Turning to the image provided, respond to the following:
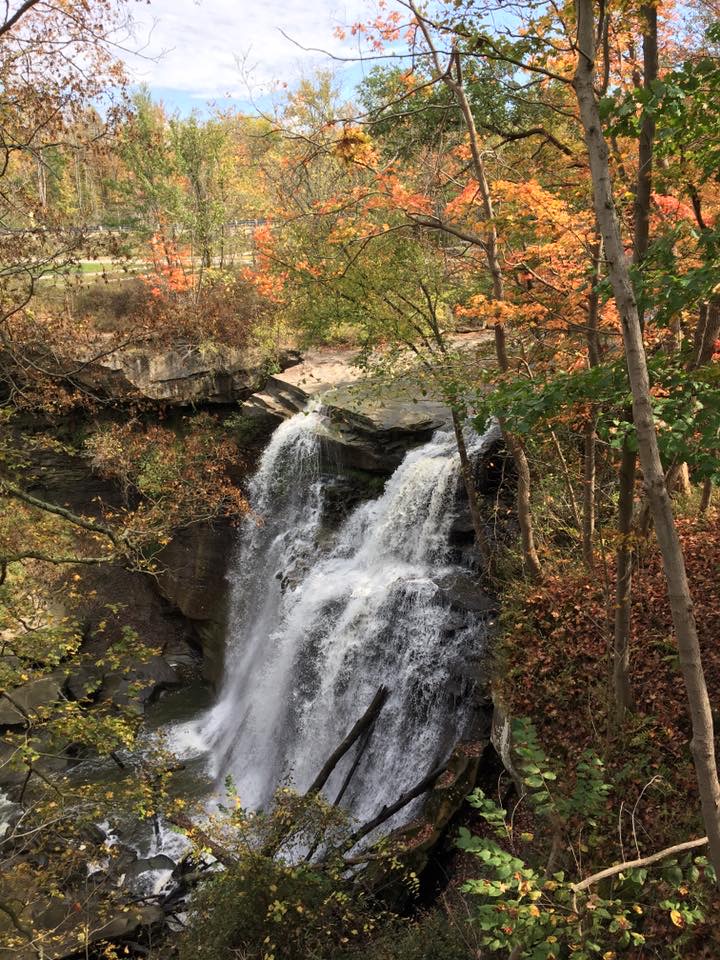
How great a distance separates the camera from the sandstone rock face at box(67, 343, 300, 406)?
16.2m

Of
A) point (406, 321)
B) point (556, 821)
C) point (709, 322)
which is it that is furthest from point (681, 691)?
point (406, 321)

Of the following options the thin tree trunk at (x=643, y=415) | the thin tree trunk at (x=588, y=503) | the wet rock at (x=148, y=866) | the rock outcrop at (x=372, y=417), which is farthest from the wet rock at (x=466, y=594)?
the wet rock at (x=148, y=866)

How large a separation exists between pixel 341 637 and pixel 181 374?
9470mm

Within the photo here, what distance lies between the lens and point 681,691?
6.33 m

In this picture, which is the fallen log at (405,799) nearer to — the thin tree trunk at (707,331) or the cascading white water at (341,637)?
the cascading white water at (341,637)

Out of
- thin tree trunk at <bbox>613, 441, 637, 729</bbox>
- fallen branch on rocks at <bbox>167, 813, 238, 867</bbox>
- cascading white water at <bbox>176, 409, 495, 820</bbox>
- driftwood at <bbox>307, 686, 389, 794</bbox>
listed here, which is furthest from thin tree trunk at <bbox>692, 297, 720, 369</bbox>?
fallen branch on rocks at <bbox>167, 813, 238, 867</bbox>

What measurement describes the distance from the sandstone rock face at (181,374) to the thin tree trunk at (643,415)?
561 inches

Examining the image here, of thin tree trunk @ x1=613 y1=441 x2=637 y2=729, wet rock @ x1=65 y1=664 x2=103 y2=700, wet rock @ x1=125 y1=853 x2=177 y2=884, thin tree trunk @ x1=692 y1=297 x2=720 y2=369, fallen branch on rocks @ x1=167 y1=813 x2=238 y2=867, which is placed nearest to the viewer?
thin tree trunk @ x1=613 y1=441 x2=637 y2=729

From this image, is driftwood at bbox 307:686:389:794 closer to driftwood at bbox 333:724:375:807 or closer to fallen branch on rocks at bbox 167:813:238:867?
driftwood at bbox 333:724:375:807

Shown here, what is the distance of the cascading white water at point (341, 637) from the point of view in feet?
28.7

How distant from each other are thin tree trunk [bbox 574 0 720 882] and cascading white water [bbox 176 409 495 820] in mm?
5297

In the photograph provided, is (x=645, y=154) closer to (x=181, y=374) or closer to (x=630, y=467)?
(x=630, y=467)

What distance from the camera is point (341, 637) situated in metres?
10.3

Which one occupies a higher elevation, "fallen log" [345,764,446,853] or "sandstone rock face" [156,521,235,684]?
"sandstone rock face" [156,521,235,684]
